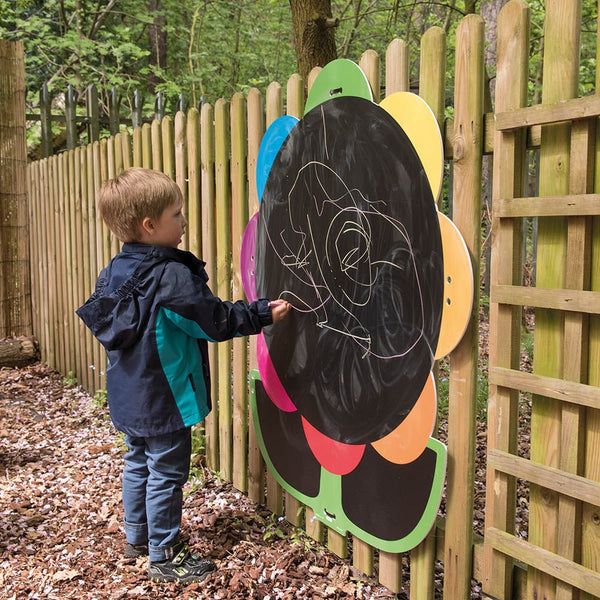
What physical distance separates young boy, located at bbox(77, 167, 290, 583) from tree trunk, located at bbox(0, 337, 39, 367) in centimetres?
414

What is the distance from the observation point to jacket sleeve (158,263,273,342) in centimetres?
251

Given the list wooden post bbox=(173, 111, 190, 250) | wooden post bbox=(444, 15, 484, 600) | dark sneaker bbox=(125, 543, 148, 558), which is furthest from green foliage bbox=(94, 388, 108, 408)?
wooden post bbox=(444, 15, 484, 600)

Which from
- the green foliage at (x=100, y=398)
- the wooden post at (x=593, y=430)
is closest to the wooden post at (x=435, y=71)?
the wooden post at (x=593, y=430)

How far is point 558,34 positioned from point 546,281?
0.70m

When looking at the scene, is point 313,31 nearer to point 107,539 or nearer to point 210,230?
point 210,230

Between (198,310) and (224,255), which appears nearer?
(198,310)

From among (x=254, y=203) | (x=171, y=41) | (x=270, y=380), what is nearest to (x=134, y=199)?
(x=254, y=203)

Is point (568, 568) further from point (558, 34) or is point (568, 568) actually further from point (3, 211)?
point (3, 211)

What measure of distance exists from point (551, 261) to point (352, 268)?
33.0 inches

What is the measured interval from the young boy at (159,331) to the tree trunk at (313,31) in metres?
2.59

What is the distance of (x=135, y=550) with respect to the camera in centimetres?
291

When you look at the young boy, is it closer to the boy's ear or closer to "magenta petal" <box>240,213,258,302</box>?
the boy's ear

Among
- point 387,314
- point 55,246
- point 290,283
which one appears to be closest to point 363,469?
point 387,314

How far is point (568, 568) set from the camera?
182 centimetres
